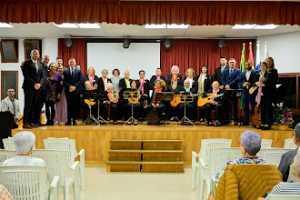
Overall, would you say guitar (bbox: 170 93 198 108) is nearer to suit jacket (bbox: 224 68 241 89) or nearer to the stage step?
suit jacket (bbox: 224 68 241 89)

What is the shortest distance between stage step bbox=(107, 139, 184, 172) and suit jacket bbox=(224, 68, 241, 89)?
6.63ft

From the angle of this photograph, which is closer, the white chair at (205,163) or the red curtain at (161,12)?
the white chair at (205,163)

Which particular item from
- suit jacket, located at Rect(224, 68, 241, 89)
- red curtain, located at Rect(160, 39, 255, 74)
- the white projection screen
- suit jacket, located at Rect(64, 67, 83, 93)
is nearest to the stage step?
suit jacket, located at Rect(64, 67, 83, 93)

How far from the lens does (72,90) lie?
8836mm

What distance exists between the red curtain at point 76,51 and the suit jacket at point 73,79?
389cm

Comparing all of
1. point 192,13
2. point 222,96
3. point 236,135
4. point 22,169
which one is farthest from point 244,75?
point 22,169

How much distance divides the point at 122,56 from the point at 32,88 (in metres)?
5.19

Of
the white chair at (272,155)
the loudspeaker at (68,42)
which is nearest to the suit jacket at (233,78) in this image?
the white chair at (272,155)

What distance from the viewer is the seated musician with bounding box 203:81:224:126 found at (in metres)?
8.96

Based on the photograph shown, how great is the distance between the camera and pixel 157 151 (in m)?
7.64

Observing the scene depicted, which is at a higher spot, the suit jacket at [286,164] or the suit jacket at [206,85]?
the suit jacket at [206,85]

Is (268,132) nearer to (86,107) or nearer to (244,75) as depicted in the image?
(244,75)

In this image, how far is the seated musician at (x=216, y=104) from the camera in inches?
353

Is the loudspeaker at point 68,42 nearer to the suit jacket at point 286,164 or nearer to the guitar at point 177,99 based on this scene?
the guitar at point 177,99
